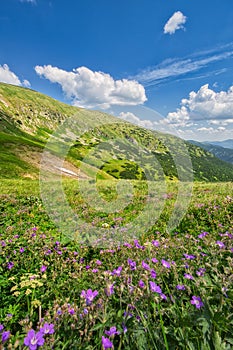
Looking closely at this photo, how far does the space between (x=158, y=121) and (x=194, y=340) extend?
927 centimetres

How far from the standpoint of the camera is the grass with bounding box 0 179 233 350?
7.64ft

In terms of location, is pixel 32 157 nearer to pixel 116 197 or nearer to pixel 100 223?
pixel 116 197

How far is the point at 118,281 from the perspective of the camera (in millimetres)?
3758

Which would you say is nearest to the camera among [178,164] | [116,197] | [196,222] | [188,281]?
[188,281]

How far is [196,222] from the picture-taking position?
28.0 ft

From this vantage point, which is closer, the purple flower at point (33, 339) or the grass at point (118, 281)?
the purple flower at point (33, 339)

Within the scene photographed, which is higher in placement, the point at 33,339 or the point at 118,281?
the point at 33,339

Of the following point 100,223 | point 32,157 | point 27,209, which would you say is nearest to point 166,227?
point 100,223

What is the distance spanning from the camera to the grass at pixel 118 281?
7.64 ft

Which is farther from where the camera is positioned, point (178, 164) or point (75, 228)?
point (178, 164)

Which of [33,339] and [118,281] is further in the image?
[118,281]

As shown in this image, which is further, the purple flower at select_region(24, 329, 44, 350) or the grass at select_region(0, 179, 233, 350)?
the grass at select_region(0, 179, 233, 350)

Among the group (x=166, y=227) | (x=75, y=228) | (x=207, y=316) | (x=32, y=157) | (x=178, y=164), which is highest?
(x=178, y=164)

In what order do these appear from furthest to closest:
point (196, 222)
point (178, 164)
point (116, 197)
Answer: point (116, 197)
point (178, 164)
point (196, 222)
